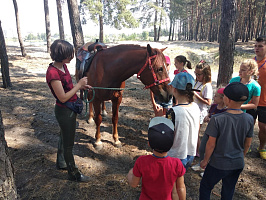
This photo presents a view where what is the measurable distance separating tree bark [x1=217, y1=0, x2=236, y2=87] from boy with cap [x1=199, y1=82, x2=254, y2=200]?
4796 millimetres

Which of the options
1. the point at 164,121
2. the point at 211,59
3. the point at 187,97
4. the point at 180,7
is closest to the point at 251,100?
the point at 187,97

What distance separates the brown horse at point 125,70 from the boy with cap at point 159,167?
1619 millimetres

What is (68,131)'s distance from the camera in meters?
2.55

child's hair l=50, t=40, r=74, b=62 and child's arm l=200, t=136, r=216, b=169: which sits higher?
child's hair l=50, t=40, r=74, b=62

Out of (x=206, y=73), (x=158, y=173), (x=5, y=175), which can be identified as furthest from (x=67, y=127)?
(x=206, y=73)

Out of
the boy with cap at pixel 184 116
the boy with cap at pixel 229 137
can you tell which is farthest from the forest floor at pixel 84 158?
the boy with cap at pixel 184 116

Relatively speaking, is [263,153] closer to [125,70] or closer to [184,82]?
[184,82]

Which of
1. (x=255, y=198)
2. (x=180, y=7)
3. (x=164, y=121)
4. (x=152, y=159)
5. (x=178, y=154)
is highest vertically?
(x=180, y=7)

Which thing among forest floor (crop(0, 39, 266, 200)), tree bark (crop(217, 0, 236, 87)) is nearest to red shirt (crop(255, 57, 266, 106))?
forest floor (crop(0, 39, 266, 200))

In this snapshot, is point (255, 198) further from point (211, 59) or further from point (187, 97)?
point (211, 59)

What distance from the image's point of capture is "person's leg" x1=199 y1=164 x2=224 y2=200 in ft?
6.91

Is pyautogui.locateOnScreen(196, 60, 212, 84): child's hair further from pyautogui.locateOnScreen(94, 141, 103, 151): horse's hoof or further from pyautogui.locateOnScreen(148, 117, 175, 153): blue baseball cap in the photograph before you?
pyautogui.locateOnScreen(94, 141, 103, 151): horse's hoof

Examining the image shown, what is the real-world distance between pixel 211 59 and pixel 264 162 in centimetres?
1548

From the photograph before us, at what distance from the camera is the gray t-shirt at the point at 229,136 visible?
1.93 meters
